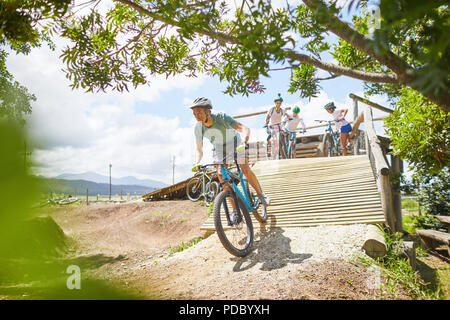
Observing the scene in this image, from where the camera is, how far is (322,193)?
198 inches

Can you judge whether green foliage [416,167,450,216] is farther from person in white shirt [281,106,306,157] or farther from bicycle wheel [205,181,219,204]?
bicycle wheel [205,181,219,204]

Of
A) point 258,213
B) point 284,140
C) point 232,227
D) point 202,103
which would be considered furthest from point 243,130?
point 284,140

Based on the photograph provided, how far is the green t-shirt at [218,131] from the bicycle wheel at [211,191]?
5.28 metres

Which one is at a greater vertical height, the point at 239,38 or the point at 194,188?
the point at 239,38

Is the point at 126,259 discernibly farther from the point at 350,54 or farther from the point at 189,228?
the point at 350,54

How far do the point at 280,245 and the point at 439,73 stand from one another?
11.0 ft

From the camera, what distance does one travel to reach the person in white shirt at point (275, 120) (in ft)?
26.7

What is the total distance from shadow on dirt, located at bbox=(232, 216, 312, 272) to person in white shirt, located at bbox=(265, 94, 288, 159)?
4.45 m

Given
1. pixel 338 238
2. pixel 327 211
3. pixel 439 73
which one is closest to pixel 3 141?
pixel 439 73

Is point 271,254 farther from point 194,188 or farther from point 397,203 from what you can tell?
point 194,188

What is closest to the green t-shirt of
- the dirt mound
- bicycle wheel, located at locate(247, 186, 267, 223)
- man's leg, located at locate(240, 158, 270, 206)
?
man's leg, located at locate(240, 158, 270, 206)

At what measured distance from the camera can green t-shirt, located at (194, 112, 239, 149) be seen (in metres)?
3.72

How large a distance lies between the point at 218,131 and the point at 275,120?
483 centimetres

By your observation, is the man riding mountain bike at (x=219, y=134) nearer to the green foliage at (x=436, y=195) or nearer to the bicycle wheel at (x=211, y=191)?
the bicycle wheel at (x=211, y=191)
